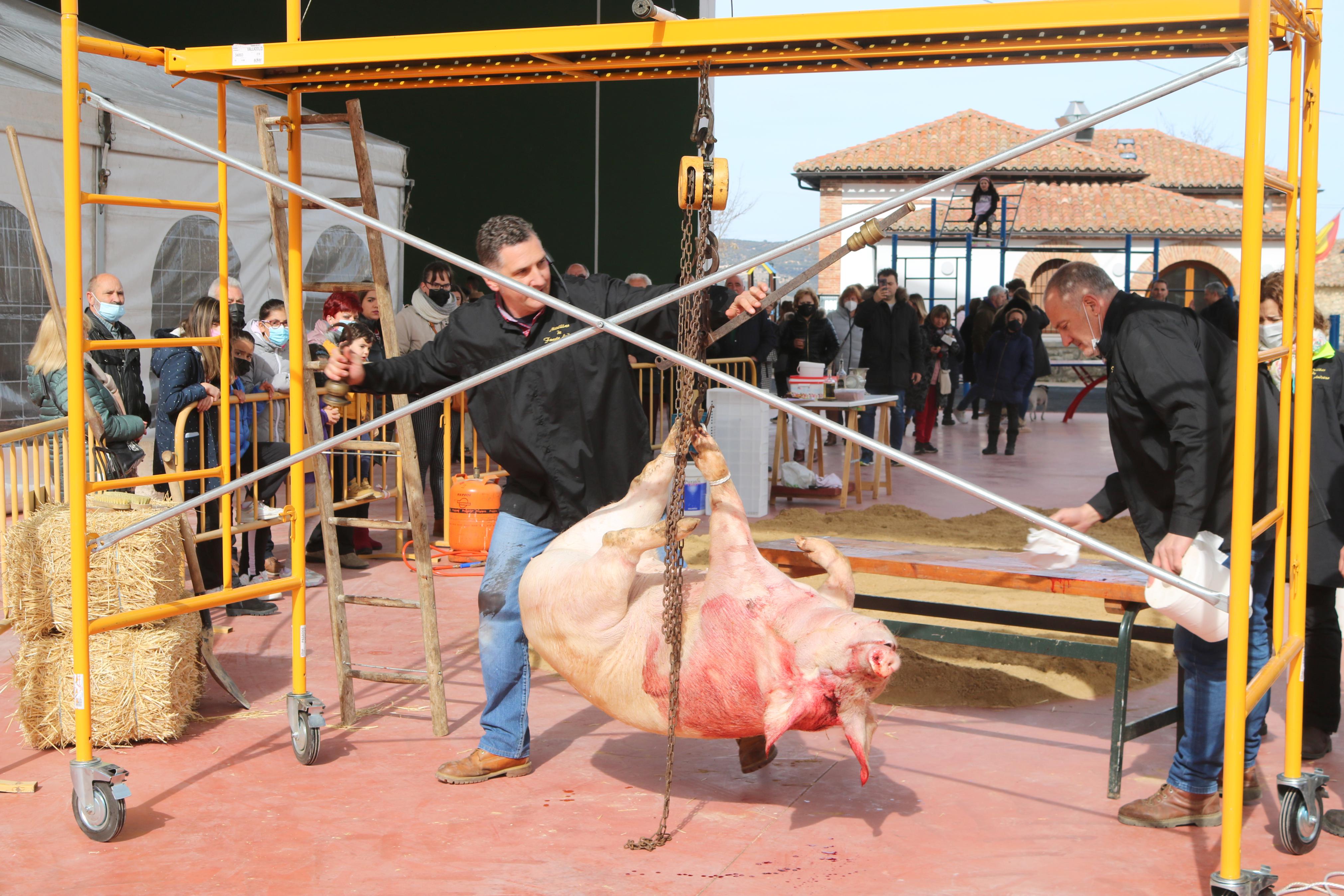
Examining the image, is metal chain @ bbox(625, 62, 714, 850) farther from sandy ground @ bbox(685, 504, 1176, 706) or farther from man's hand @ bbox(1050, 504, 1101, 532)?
sandy ground @ bbox(685, 504, 1176, 706)

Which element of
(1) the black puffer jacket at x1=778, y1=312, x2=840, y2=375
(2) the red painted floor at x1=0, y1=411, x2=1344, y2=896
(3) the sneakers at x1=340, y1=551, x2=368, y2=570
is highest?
(1) the black puffer jacket at x1=778, y1=312, x2=840, y2=375

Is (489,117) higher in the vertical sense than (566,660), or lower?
higher

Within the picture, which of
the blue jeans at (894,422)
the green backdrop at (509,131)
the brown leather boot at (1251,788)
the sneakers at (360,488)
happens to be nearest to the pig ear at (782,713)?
the brown leather boot at (1251,788)

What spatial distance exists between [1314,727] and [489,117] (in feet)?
48.1

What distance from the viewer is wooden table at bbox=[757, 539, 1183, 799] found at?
13.7 ft

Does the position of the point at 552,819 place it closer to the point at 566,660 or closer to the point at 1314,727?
the point at 566,660

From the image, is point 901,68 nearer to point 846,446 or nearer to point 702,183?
point 702,183

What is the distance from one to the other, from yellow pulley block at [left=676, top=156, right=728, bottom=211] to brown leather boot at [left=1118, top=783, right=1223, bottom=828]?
7.94 feet

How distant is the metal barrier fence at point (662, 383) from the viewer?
11.0m

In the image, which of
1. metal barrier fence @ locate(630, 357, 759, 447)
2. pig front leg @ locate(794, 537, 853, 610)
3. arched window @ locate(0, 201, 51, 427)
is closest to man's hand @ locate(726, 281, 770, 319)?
pig front leg @ locate(794, 537, 853, 610)

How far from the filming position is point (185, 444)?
6613 millimetres

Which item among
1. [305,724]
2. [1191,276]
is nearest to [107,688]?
[305,724]

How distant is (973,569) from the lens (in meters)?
4.53

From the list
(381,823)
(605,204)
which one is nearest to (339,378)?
(381,823)
